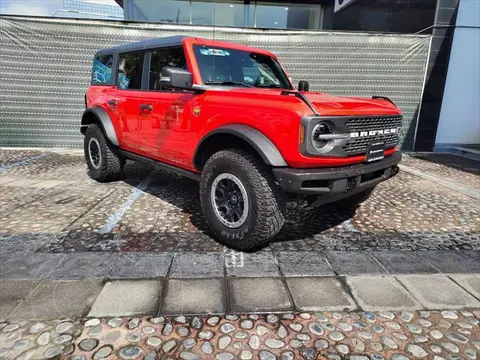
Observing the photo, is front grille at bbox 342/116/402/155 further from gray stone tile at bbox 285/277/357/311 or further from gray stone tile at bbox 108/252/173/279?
gray stone tile at bbox 108/252/173/279

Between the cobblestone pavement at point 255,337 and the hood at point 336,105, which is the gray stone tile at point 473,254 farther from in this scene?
the hood at point 336,105

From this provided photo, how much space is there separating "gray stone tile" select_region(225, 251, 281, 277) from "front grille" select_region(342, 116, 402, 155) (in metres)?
1.16

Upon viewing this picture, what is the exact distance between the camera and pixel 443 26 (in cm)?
781

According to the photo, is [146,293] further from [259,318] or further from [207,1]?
[207,1]

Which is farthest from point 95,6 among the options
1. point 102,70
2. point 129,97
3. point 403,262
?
point 403,262

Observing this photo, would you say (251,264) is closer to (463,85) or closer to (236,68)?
(236,68)

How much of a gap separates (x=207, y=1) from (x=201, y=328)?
1186 centimetres

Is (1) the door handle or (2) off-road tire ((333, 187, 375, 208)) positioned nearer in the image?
(1) the door handle

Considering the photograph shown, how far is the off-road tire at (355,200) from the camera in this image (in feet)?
13.3

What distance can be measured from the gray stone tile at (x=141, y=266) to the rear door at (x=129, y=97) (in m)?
1.86

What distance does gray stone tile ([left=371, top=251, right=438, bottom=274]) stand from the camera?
2840 millimetres

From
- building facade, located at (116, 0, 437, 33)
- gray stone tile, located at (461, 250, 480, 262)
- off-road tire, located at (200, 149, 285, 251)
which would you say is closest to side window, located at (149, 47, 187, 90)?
off-road tire, located at (200, 149, 285, 251)

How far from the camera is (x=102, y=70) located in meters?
5.11

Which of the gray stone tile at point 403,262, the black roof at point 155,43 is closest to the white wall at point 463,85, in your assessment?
the gray stone tile at point 403,262
